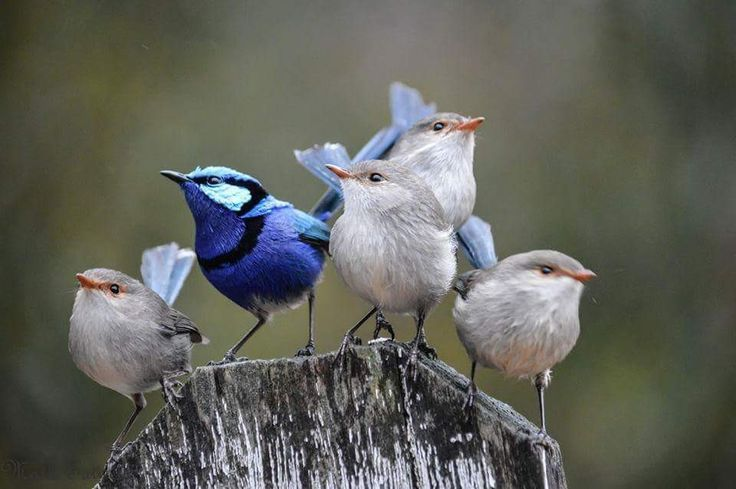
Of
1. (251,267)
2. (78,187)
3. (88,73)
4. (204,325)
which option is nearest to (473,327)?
(251,267)

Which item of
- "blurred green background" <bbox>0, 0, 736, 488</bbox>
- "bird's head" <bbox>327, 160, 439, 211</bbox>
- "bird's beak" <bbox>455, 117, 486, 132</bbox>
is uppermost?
"bird's beak" <bbox>455, 117, 486, 132</bbox>

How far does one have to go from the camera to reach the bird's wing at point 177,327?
4.25 meters

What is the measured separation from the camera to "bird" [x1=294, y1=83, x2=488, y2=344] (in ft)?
14.1

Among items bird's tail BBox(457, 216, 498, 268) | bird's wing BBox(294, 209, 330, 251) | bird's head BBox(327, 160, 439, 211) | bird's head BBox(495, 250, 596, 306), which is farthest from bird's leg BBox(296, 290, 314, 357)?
bird's head BBox(495, 250, 596, 306)

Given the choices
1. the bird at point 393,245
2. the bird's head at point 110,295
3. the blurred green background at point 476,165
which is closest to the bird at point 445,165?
the bird at point 393,245

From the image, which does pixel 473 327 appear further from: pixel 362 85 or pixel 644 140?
pixel 362 85

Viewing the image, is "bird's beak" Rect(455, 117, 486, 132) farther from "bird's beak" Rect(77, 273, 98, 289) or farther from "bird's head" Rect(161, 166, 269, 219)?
"bird's beak" Rect(77, 273, 98, 289)

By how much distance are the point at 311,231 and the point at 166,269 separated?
0.92 meters

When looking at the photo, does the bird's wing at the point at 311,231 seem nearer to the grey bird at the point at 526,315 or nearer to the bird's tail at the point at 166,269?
the bird's tail at the point at 166,269

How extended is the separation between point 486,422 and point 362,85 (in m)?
5.65

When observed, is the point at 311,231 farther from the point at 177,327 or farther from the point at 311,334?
the point at 177,327

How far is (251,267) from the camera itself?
4195 millimetres

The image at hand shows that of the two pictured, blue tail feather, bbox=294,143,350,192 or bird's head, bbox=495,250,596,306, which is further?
blue tail feather, bbox=294,143,350,192

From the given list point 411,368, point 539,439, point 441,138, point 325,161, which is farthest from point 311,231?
point 539,439
